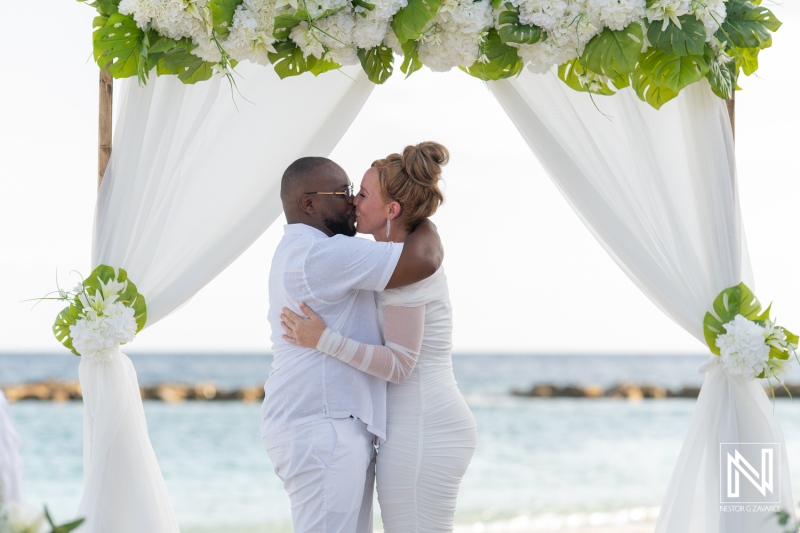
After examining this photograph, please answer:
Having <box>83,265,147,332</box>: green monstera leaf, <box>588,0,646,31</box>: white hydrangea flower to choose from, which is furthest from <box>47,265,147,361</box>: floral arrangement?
<box>588,0,646,31</box>: white hydrangea flower

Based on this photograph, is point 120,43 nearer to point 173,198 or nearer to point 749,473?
point 173,198

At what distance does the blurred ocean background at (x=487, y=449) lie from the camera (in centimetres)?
892

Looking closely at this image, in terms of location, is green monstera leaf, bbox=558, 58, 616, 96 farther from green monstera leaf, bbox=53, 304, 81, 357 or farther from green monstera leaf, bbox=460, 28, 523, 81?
green monstera leaf, bbox=53, 304, 81, 357

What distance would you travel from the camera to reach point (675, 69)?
2854 mm

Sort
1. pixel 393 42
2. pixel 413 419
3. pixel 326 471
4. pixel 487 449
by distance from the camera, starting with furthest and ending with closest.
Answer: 1. pixel 487 449
2. pixel 393 42
3. pixel 413 419
4. pixel 326 471

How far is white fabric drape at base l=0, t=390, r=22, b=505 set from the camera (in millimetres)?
1355

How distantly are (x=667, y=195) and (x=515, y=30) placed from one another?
77 cm

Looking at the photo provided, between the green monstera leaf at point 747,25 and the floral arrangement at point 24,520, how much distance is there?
2.55 m

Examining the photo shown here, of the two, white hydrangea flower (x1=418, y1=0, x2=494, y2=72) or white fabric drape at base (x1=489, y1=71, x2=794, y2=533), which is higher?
white hydrangea flower (x1=418, y1=0, x2=494, y2=72)

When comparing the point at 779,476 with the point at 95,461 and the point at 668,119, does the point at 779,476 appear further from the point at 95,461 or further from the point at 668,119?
the point at 95,461

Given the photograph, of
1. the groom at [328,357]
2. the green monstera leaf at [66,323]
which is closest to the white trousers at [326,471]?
the groom at [328,357]

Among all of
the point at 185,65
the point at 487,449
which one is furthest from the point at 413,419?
the point at 487,449

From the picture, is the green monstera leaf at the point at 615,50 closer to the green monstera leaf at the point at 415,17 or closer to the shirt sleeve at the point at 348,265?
the green monstera leaf at the point at 415,17

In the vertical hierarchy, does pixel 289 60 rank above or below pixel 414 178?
above
